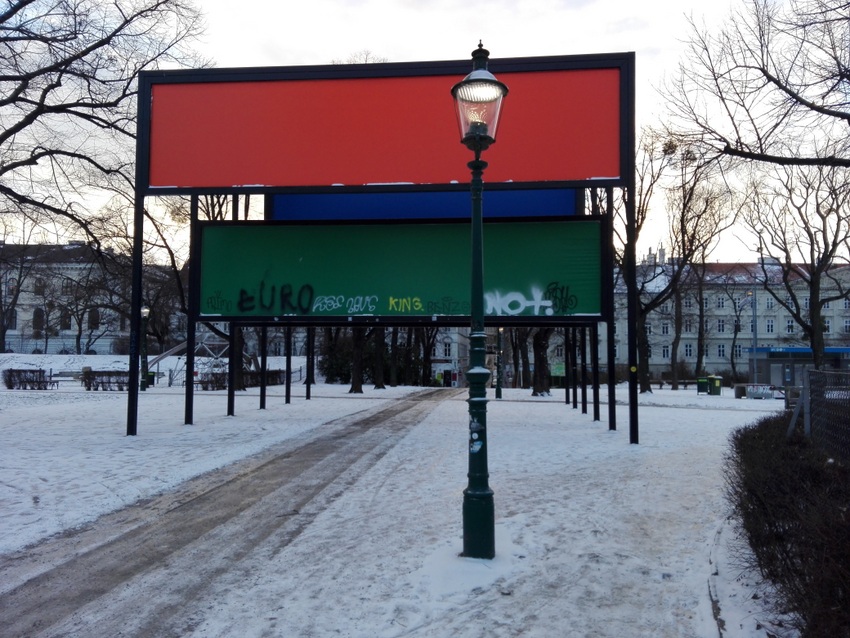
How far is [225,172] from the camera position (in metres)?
14.7

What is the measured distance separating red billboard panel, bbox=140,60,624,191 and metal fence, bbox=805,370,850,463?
20.2 feet

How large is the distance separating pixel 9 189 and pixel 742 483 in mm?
17657

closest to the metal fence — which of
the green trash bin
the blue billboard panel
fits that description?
the blue billboard panel

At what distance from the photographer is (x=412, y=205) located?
17.5m

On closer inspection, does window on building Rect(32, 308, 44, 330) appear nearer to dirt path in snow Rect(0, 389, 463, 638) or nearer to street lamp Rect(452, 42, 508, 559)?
dirt path in snow Rect(0, 389, 463, 638)

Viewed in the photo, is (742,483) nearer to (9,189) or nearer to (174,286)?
(9,189)

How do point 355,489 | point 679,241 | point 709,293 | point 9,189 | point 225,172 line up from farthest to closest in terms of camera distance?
point 709,293 → point 679,241 → point 9,189 → point 225,172 → point 355,489

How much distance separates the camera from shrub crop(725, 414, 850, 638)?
3.26 m

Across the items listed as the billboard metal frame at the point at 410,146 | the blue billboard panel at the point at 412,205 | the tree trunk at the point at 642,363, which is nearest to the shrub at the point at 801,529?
the billboard metal frame at the point at 410,146

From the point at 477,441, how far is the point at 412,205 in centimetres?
1228

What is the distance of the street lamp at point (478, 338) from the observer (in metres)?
5.78

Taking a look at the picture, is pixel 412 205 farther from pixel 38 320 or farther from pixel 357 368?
pixel 38 320

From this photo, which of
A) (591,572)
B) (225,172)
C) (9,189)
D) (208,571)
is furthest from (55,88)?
(591,572)

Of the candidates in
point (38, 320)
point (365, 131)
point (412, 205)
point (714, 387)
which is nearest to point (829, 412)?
point (365, 131)
